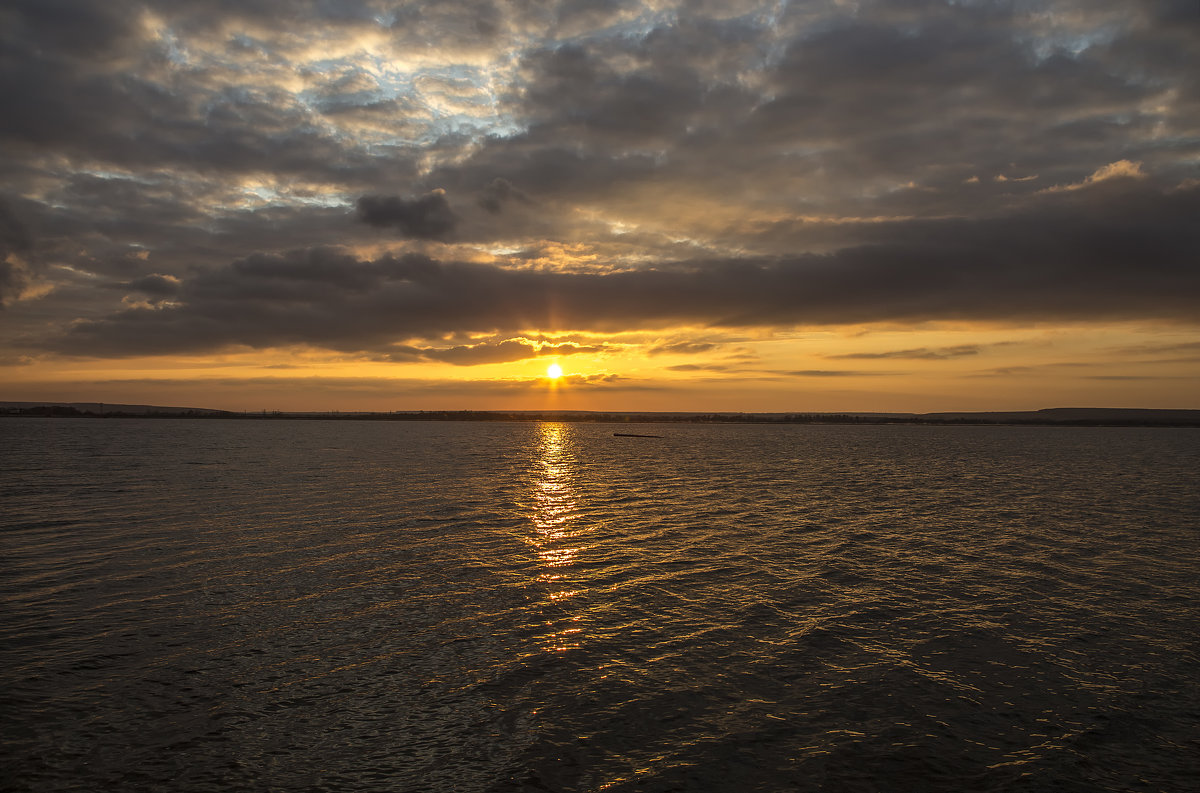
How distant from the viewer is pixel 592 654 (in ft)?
56.4

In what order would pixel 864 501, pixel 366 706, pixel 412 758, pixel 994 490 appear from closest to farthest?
pixel 412 758, pixel 366 706, pixel 864 501, pixel 994 490

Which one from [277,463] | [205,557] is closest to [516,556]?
[205,557]

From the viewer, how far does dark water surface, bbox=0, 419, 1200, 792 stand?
1191 cm

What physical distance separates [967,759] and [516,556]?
66.2 feet

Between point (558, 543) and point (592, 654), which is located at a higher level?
point (592, 654)

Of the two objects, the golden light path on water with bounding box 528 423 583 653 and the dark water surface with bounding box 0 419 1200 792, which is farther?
the golden light path on water with bounding box 528 423 583 653

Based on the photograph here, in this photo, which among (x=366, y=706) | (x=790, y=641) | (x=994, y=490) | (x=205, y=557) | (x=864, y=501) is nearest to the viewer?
(x=366, y=706)

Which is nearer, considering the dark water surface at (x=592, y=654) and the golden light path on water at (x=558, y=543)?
the dark water surface at (x=592, y=654)

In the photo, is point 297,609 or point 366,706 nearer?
point 366,706

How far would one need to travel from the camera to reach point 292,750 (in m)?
12.2

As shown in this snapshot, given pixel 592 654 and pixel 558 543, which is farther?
pixel 558 543

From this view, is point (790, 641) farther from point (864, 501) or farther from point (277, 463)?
point (277, 463)

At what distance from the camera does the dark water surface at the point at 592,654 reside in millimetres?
11906

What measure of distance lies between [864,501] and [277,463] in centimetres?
6850
